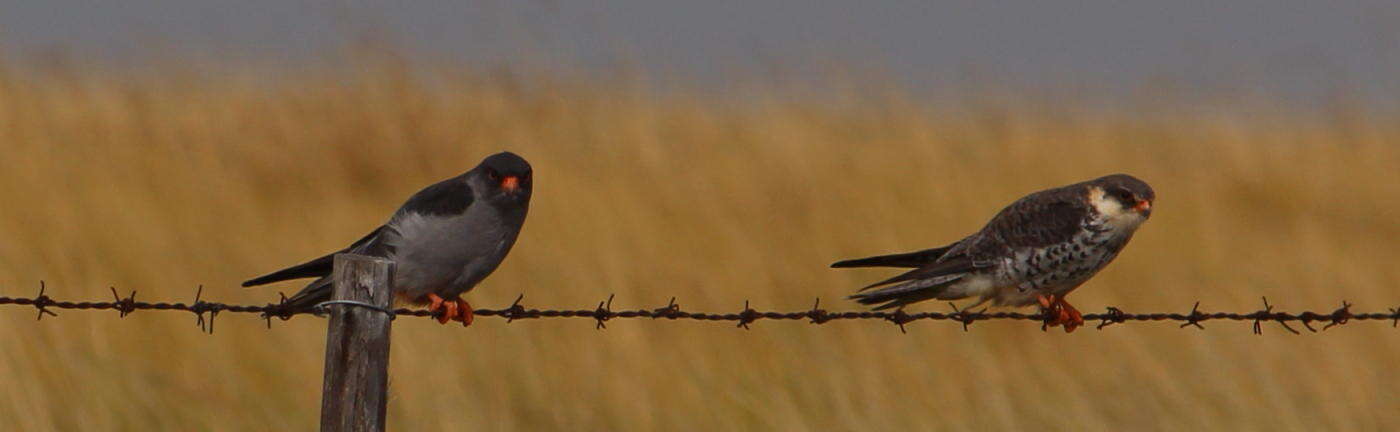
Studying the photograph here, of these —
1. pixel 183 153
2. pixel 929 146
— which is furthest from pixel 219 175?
pixel 929 146

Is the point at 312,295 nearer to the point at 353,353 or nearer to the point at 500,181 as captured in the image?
the point at 500,181

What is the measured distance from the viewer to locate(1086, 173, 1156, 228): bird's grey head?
5477mm

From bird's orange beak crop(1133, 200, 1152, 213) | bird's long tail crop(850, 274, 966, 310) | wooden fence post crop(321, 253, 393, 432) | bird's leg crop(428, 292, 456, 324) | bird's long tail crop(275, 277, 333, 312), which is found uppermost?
bird's orange beak crop(1133, 200, 1152, 213)

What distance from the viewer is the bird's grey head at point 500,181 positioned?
4.82 meters

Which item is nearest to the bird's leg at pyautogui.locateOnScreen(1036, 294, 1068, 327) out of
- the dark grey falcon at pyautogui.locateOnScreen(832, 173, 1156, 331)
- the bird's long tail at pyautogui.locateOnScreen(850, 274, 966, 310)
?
the dark grey falcon at pyautogui.locateOnScreen(832, 173, 1156, 331)

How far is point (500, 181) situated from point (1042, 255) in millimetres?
1720

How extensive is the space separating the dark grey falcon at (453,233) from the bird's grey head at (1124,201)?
1829 millimetres

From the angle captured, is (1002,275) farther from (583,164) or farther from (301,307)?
(583,164)

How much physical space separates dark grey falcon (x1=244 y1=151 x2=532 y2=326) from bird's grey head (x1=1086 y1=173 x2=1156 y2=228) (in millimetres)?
1829

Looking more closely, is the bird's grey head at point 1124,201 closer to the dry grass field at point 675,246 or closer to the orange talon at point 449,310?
the dry grass field at point 675,246

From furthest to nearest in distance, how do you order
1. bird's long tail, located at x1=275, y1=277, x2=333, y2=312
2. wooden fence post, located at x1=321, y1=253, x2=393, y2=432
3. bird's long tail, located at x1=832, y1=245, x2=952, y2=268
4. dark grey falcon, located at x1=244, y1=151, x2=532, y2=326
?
bird's long tail, located at x1=832, y1=245, x2=952, y2=268 < dark grey falcon, located at x1=244, y1=151, x2=532, y2=326 < bird's long tail, located at x1=275, y1=277, x2=333, y2=312 < wooden fence post, located at x1=321, y1=253, x2=393, y2=432

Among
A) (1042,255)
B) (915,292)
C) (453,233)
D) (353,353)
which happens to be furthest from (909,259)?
(353,353)

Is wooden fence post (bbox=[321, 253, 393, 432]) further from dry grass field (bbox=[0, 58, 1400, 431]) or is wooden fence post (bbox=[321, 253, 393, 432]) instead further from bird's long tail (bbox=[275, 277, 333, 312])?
dry grass field (bbox=[0, 58, 1400, 431])

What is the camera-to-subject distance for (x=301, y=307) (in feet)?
15.4
